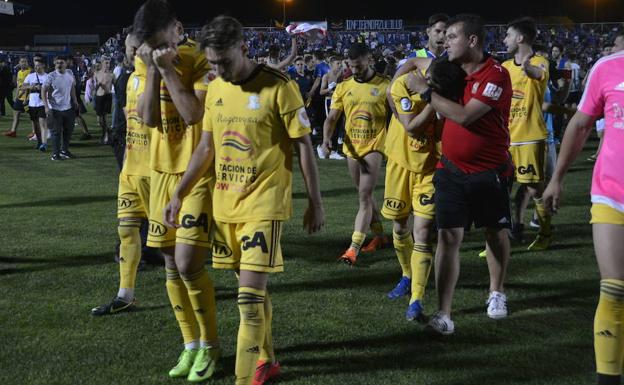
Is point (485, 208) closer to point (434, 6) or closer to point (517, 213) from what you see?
point (517, 213)

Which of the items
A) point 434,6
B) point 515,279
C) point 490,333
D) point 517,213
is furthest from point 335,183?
point 434,6

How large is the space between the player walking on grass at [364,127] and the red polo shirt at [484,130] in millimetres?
2718

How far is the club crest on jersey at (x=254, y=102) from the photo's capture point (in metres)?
4.28

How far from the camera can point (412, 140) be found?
6.46m

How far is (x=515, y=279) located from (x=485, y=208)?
6.70 ft

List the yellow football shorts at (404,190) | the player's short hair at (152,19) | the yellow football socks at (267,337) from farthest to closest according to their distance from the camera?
1. the yellow football shorts at (404,190)
2. the yellow football socks at (267,337)
3. the player's short hair at (152,19)

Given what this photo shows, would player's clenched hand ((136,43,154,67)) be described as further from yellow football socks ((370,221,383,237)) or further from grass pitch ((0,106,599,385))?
yellow football socks ((370,221,383,237))

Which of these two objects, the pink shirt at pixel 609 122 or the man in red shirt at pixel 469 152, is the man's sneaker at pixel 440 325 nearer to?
the man in red shirt at pixel 469 152

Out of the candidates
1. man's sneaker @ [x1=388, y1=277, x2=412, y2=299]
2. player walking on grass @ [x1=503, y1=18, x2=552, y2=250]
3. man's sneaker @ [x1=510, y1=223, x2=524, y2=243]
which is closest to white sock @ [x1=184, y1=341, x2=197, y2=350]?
man's sneaker @ [x1=388, y1=277, x2=412, y2=299]

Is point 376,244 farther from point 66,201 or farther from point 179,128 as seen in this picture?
point 66,201

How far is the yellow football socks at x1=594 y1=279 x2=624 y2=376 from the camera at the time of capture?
401cm

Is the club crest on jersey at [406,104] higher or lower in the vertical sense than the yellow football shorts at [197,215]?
higher

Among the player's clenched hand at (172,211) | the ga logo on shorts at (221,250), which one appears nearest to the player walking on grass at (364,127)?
the ga logo on shorts at (221,250)

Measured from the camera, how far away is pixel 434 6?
59.7 meters
